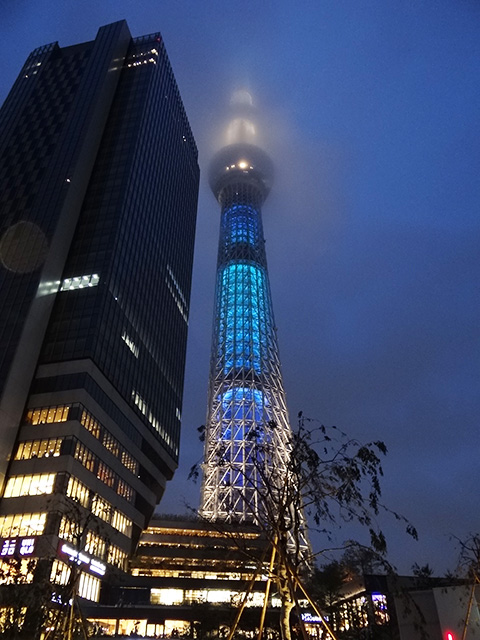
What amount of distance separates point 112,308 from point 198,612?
41969mm

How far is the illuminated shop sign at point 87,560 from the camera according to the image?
188 ft

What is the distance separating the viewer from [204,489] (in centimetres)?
10500

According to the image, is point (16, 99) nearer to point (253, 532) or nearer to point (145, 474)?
point (145, 474)

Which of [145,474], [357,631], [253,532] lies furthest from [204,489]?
[357,631]

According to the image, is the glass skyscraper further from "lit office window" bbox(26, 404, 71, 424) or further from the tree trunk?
the tree trunk

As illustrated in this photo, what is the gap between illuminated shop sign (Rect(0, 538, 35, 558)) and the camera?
55.0 m

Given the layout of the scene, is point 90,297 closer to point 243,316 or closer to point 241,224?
point 243,316

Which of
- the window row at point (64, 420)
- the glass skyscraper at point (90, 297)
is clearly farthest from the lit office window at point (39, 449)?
the glass skyscraper at point (90, 297)

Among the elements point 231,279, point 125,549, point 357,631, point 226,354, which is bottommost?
point 357,631

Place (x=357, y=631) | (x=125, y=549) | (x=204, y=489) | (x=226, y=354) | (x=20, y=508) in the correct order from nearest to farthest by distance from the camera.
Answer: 1. (x=357, y=631)
2. (x=20, y=508)
3. (x=125, y=549)
4. (x=204, y=489)
5. (x=226, y=354)

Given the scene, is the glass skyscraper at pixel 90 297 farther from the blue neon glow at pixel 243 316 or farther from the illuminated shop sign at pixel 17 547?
the blue neon glow at pixel 243 316

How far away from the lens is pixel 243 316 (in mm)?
128500

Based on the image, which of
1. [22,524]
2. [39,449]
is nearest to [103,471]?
[39,449]

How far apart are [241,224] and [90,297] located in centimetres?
8050
